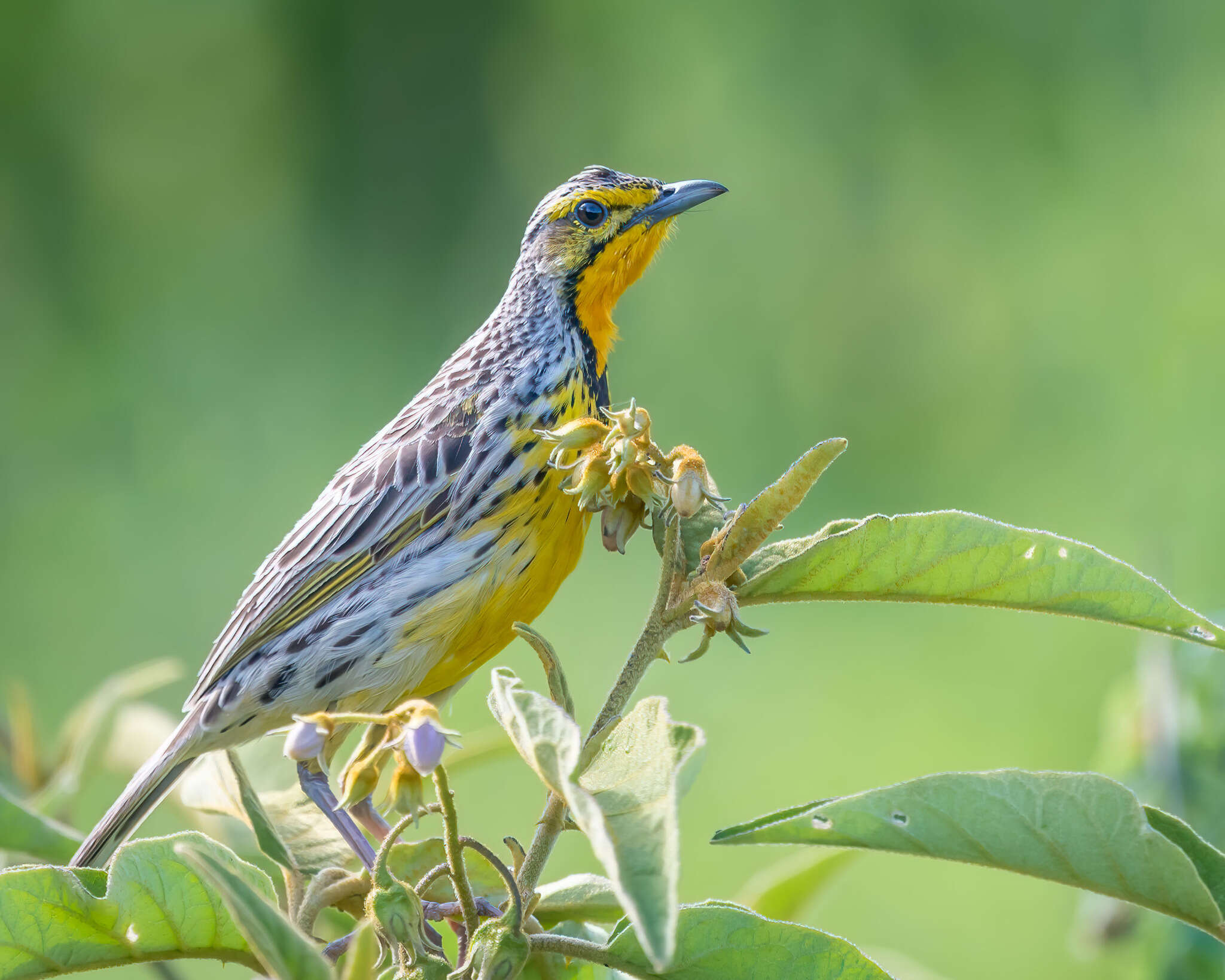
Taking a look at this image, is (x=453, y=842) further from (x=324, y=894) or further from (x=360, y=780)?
(x=324, y=894)

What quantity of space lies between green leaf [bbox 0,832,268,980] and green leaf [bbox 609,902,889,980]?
31 cm

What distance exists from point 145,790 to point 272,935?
1.12 m

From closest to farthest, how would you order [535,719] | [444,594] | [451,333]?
[535,719]
[444,594]
[451,333]

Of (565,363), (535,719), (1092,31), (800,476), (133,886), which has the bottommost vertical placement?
(133,886)

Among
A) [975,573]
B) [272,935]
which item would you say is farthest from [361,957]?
[975,573]

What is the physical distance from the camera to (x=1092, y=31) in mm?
7188

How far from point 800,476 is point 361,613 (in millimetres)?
1053

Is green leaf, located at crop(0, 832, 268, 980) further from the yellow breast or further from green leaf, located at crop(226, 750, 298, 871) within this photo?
the yellow breast

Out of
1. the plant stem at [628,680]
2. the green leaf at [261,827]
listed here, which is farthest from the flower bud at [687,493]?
the green leaf at [261,827]

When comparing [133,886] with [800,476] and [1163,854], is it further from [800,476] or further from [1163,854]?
[1163,854]

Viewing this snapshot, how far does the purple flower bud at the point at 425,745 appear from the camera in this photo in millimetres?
824

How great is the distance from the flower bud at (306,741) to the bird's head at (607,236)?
1.35 metres

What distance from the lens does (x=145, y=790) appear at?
1755 millimetres

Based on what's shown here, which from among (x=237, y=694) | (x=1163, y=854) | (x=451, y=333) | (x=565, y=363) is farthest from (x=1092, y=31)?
(x=1163, y=854)
